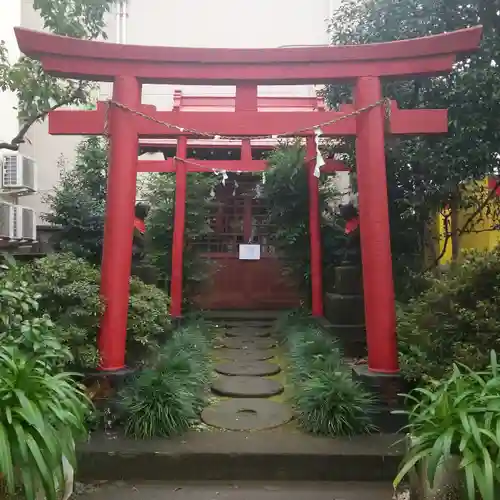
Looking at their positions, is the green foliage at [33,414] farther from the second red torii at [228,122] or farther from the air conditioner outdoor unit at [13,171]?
the air conditioner outdoor unit at [13,171]

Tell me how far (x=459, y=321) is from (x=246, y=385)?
2.73 meters

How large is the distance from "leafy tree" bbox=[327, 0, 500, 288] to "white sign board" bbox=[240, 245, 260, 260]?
397 centimetres

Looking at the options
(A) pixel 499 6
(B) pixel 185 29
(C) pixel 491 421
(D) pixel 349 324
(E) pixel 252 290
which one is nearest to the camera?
(C) pixel 491 421

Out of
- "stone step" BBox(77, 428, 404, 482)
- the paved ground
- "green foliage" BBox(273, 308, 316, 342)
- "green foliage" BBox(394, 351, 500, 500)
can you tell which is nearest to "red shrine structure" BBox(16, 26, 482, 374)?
"stone step" BBox(77, 428, 404, 482)

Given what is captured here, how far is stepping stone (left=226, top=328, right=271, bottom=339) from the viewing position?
9.35 meters

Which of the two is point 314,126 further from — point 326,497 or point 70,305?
point 326,497

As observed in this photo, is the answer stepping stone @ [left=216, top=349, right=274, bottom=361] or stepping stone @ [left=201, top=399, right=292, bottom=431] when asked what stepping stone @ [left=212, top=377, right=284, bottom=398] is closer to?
stepping stone @ [left=201, top=399, right=292, bottom=431]

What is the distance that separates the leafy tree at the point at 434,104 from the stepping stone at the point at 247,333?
9.43ft

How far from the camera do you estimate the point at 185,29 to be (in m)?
14.2

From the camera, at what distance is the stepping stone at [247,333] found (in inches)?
368

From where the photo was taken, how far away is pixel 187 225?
10109 millimetres

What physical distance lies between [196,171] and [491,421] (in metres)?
7.59

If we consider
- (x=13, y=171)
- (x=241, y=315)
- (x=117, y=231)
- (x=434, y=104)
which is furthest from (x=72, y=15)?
(x=241, y=315)

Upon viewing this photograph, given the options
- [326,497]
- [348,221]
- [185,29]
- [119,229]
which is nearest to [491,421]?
[326,497]
